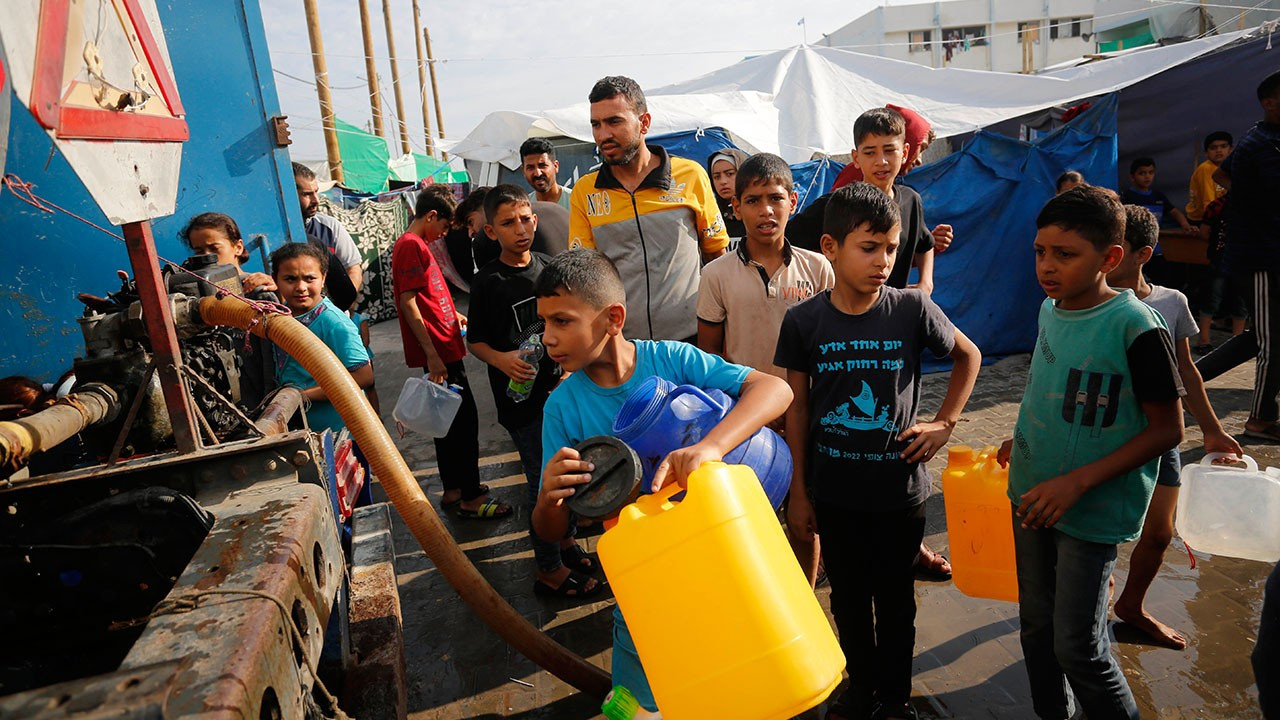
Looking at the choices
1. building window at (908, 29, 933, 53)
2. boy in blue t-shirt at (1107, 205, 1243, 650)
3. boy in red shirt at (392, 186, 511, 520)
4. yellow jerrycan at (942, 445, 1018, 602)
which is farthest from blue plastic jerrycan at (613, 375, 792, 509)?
building window at (908, 29, 933, 53)

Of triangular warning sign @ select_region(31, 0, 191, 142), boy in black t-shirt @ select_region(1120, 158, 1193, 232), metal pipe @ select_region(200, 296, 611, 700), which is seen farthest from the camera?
boy in black t-shirt @ select_region(1120, 158, 1193, 232)

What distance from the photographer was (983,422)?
17.6ft

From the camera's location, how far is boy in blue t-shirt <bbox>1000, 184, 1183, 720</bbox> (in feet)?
6.30

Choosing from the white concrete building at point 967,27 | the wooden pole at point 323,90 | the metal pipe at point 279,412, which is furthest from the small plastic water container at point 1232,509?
the white concrete building at point 967,27

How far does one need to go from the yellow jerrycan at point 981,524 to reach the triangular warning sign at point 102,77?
263 centimetres

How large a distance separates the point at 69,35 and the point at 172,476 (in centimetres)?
98

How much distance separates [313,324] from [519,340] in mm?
981

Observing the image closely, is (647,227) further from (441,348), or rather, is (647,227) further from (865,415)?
(441,348)

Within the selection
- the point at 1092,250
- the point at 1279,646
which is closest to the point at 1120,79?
the point at 1092,250

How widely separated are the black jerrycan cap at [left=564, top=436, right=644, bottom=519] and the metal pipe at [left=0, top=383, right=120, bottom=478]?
49.9 inches

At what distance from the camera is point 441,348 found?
4.45 metres

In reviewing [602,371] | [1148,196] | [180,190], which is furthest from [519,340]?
[1148,196]

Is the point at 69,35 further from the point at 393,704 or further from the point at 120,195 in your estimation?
the point at 393,704

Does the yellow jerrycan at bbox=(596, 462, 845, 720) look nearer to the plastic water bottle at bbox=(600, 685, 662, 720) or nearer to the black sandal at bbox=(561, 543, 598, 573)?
the plastic water bottle at bbox=(600, 685, 662, 720)
